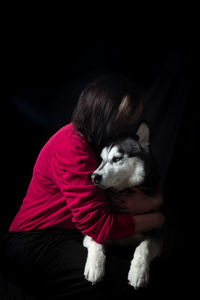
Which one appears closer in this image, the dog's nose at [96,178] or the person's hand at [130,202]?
the dog's nose at [96,178]

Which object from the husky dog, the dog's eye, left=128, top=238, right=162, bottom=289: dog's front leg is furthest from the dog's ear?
left=128, top=238, right=162, bottom=289: dog's front leg

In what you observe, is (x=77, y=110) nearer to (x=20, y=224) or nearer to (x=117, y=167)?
(x=117, y=167)

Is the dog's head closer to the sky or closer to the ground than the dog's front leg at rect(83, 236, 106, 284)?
closer to the sky

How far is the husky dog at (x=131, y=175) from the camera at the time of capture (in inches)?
51.7

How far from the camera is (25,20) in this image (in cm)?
158

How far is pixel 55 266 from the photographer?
1.33m

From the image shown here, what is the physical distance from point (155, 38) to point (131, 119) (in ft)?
2.30

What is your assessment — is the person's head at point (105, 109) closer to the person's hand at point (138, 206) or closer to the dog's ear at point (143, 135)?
the dog's ear at point (143, 135)

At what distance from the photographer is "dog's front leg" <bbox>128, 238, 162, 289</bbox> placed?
1.25 meters

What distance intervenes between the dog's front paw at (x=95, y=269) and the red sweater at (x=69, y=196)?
0.09 m

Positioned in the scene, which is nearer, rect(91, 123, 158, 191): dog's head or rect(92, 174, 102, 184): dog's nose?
rect(92, 174, 102, 184): dog's nose

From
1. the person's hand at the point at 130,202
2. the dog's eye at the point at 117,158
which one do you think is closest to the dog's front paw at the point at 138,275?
the person's hand at the point at 130,202

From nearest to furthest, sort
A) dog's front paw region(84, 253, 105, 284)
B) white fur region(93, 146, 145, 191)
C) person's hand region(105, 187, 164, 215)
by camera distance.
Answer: dog's front paw region(84, 253, 105, 284) < white fur region(93, 146, 145, 191) < person's hand region(105, 187, 164, 215)

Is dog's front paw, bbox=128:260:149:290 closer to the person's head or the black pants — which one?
the black pants
